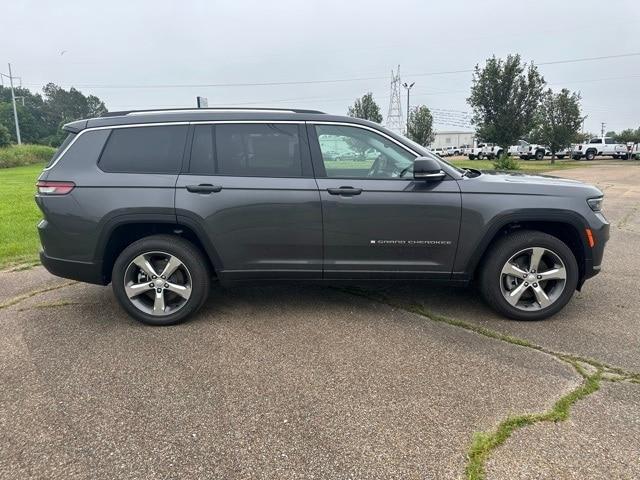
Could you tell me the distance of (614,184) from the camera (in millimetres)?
18391

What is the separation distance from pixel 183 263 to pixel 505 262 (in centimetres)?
272

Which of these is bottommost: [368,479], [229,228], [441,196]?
[368,479]

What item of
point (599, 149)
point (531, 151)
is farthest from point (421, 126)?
point (599, 149)

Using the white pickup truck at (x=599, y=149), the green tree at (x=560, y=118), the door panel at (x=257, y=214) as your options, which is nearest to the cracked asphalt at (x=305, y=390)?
the door panel at (x=257, y=214)

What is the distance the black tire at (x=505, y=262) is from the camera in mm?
3904

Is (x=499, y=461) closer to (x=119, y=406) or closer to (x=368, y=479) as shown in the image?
(x=368, y=479)

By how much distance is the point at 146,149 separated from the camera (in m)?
3.91

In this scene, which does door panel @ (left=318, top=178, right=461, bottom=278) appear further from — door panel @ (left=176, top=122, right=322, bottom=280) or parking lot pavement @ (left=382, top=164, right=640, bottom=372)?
parking lot pavement @ (left=382, top=164, right=640, bottom=372)

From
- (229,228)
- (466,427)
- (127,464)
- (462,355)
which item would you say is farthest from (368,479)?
(229,228)

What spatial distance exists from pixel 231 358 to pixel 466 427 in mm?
1688

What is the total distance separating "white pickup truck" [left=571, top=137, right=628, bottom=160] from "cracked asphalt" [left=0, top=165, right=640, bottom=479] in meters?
43.9

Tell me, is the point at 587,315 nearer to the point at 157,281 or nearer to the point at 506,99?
the point at 157,281

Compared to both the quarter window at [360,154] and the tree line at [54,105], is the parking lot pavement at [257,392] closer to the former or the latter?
the quarter window at [360,154]

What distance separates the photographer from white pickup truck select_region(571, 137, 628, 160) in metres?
42.4
